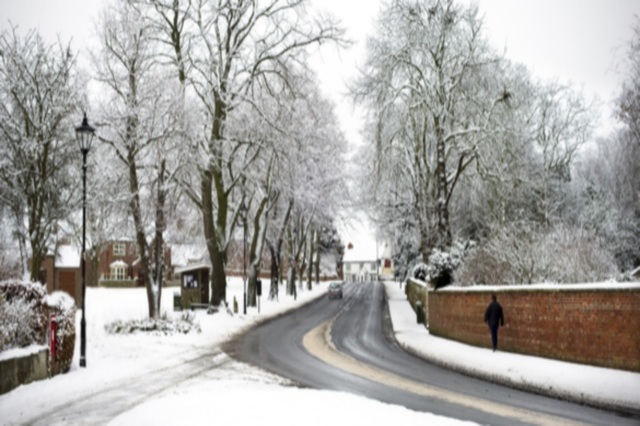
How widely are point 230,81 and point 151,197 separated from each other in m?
7.17

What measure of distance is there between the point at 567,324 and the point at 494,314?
2841mm

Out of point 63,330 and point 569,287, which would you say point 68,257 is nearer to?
point 63,330

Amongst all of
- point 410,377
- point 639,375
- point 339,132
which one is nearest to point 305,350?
point 410,377

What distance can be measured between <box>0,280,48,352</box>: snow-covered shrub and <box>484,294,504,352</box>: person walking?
38.3ft

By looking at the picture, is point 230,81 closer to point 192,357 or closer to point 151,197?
point 151,197

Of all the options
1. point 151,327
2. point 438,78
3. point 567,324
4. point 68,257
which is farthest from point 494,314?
point 68,257

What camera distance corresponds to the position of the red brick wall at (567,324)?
44.4 feet

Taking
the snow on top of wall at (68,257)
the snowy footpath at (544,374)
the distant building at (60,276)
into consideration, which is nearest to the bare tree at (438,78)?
the snowy footpath at (544,374)

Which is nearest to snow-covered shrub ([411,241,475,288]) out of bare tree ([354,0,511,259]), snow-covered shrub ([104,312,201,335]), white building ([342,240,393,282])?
bare tree ([354,0,511,259])

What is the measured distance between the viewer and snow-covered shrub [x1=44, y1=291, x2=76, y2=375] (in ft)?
49.6

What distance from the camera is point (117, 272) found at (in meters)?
80.9

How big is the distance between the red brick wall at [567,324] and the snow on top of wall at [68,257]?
29.9 meters

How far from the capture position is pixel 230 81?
3039 centimetres

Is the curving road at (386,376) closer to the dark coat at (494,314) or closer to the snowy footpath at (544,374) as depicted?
the snowy footpath at (544,374)
